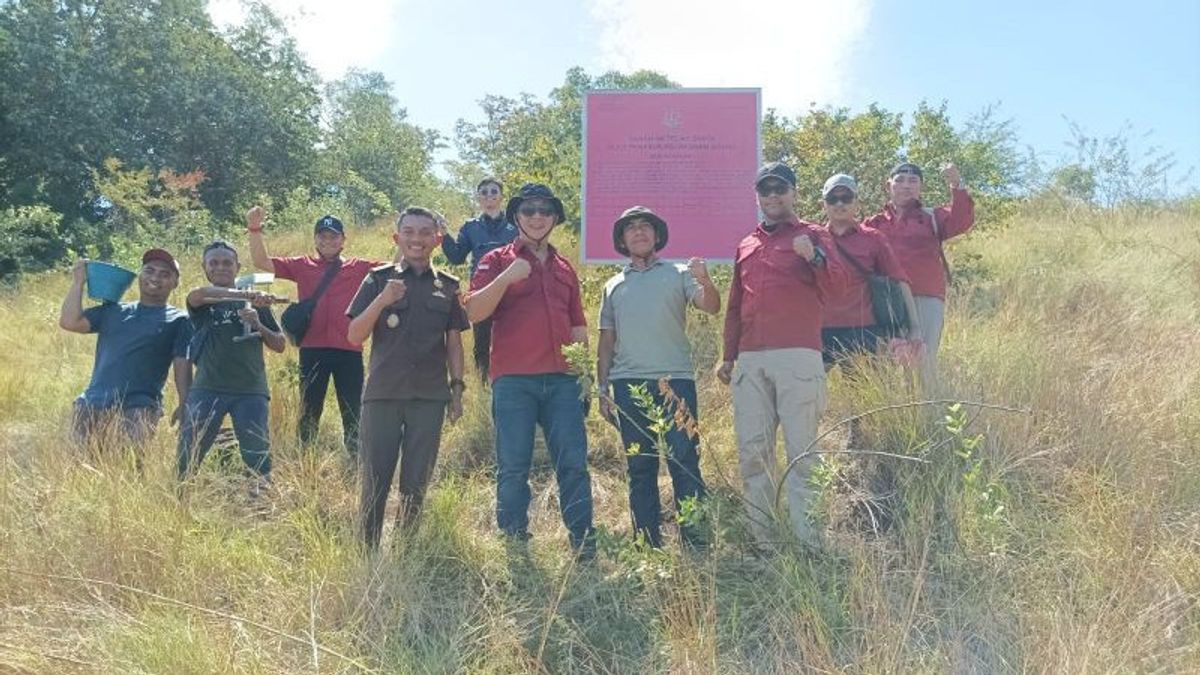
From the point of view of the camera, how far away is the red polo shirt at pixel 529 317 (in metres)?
4.23

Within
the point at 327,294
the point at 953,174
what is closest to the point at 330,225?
the point at 327,294

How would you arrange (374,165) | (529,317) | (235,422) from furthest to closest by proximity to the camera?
(374,165)
(235,422)
(529,317)

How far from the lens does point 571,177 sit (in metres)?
8.15

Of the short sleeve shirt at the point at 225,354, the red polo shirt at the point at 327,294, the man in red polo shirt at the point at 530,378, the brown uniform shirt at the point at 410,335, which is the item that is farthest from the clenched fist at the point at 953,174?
the short sleeve shirt at the point at 225,354

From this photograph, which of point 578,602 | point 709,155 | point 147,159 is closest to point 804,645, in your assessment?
point 578,602

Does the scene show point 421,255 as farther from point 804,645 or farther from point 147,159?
point 147,159

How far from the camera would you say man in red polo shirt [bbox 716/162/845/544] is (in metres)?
4.04

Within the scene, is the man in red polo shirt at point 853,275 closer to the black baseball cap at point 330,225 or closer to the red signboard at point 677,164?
the red signboard at point 677,164

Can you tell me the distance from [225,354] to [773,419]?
306 centimetres

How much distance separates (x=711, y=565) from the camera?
362cm

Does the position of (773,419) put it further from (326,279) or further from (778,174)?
(326,279)

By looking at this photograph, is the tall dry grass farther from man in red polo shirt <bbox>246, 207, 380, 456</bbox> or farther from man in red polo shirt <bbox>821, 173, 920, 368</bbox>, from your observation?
man in red polo shirt <bbox>246, 207, 380, 456</bbox>

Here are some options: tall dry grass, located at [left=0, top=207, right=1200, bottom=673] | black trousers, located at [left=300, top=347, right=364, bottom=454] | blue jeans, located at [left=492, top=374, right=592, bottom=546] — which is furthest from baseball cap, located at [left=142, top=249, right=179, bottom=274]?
blue jeans, located at [left=492, top=374, right=592, bottom=546]

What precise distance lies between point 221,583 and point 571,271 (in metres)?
2.16
